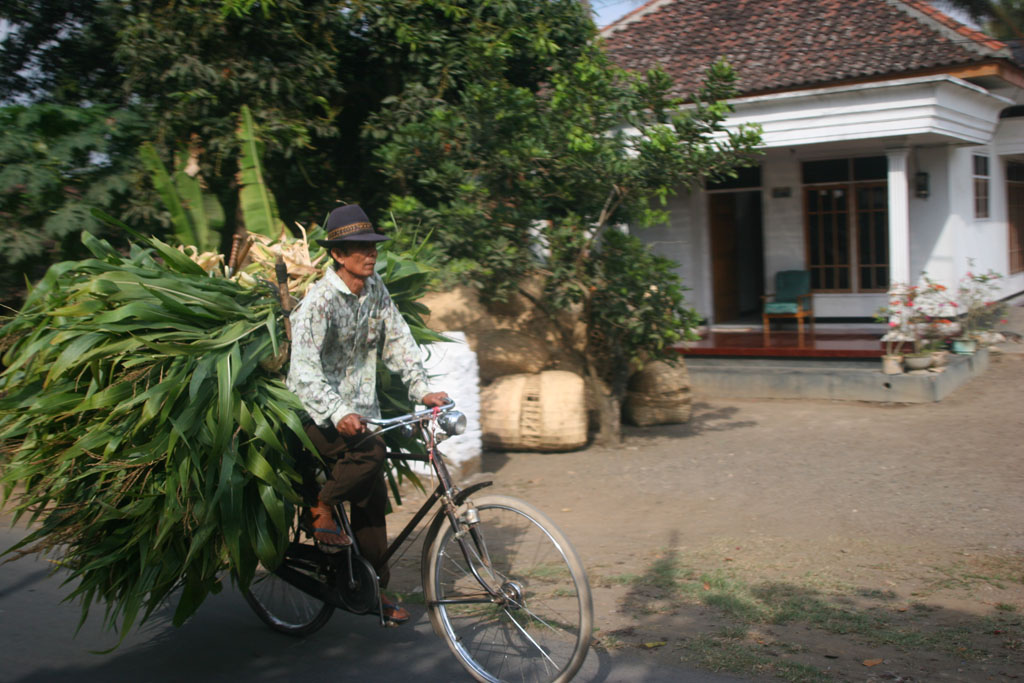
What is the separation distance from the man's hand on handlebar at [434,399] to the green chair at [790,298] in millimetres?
9718

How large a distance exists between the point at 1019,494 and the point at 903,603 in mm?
2700

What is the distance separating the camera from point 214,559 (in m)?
3.70

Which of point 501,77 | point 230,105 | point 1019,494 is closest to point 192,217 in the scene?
point 230,105

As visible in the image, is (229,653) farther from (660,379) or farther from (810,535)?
(660,379)

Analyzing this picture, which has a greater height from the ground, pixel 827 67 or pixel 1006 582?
pixel 827 67

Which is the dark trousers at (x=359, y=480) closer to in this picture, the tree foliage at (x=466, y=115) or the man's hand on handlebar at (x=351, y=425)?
the man's hand on handlebar at (x=351, y=425)

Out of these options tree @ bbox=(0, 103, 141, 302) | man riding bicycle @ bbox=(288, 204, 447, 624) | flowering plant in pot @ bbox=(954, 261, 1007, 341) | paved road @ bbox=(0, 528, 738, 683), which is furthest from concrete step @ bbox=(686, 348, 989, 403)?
man riding bicycle @ bbox=(288, 204, 447, 624)

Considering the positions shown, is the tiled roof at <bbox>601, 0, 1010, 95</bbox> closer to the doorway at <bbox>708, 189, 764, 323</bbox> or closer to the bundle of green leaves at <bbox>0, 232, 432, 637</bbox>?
the doorway at <bbox>708, 189, 764, 323</bbox>

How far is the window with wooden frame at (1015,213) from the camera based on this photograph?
16.1 m

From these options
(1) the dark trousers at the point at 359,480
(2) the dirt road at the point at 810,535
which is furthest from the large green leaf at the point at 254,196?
(1) the dark trousers at the point at 359,480

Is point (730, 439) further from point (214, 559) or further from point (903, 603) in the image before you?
point (214, 559)

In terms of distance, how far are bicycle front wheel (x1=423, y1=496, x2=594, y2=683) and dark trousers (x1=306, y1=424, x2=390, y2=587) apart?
39cm

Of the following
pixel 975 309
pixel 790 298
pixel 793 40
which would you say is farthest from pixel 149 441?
pixel 793 40

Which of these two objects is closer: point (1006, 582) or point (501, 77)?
point (1006, 582)
